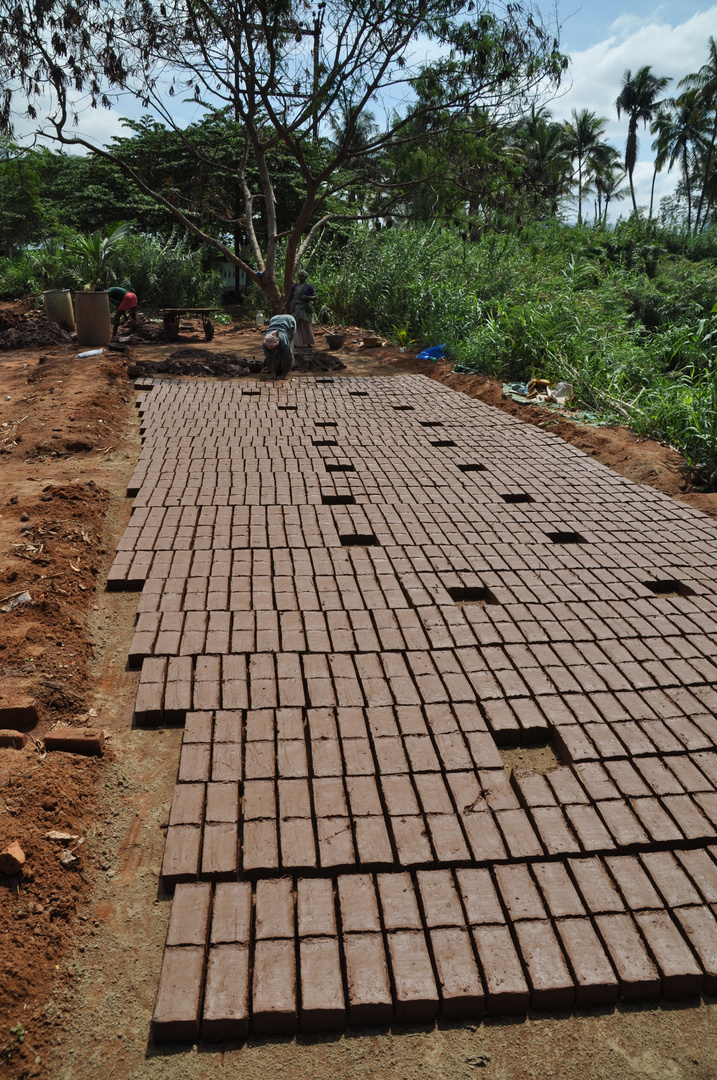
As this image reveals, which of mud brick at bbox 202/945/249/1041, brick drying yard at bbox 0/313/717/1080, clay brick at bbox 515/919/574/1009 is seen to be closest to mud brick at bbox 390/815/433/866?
brick drying yard at bbox 0/313/717/1080

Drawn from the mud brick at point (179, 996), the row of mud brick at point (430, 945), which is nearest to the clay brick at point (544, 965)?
the row of mud brick at point (430, 945)

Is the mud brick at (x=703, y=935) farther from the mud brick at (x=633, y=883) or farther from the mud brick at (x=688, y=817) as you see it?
the mud brick at (x=688, y=817)

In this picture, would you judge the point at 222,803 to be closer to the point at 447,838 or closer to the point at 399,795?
the point at 399,795

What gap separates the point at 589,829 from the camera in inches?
103

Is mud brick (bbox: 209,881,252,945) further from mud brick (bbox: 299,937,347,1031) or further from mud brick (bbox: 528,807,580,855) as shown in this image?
mud brick (bbox: 528,807,580,855)

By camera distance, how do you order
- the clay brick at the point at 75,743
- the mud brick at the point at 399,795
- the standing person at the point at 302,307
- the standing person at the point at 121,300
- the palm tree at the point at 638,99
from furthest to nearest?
the palm tree at the point at 638,99
the standing person at the point at 121,300
the standing person at the point at 302,307
the clay brick at the point at 75,743
the mud brick at the point at 399,795

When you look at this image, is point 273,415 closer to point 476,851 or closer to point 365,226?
point 476,851

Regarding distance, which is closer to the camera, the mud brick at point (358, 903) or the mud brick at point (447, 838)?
the mud brick at point (358, 903)

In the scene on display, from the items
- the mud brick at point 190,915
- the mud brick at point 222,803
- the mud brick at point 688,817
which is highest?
the mud brick at point 688,817

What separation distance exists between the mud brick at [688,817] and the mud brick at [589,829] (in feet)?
0.89

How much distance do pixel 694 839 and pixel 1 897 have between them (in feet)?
7.19

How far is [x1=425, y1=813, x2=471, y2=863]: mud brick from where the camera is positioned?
2.46 meters

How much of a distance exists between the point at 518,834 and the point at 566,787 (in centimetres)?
33

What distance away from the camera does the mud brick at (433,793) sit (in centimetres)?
266
